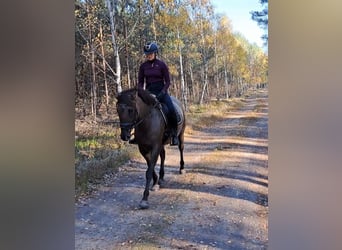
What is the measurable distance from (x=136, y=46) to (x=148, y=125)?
491 mm

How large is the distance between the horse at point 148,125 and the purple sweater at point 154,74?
6 cm

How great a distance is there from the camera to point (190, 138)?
2.60 m

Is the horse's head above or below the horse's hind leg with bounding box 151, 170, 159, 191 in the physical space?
above

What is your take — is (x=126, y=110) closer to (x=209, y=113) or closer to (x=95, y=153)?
(x=95, y=153)

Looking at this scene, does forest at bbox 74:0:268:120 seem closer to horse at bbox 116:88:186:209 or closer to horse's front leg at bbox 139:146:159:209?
horse at bbox 116:88:186:209

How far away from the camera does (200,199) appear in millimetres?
2520

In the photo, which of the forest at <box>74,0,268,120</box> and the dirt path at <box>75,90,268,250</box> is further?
the forest at <box>74,0,268,120</box>

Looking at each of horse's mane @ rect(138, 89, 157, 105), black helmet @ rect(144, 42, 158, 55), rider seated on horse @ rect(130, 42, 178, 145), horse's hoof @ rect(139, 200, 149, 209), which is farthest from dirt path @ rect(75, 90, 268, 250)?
black helmet @ rect(144, 42, 158, 55)

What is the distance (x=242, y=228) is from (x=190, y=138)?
2.01ft

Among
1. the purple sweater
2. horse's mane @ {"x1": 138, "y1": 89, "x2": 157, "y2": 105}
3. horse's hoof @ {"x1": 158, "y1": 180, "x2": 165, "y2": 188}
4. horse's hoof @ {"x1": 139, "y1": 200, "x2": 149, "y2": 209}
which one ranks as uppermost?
the purple sweater

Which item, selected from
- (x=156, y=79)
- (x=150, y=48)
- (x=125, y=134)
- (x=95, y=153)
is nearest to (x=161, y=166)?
(x=125, y=134)

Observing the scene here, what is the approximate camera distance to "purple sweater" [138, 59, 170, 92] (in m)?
2.57
